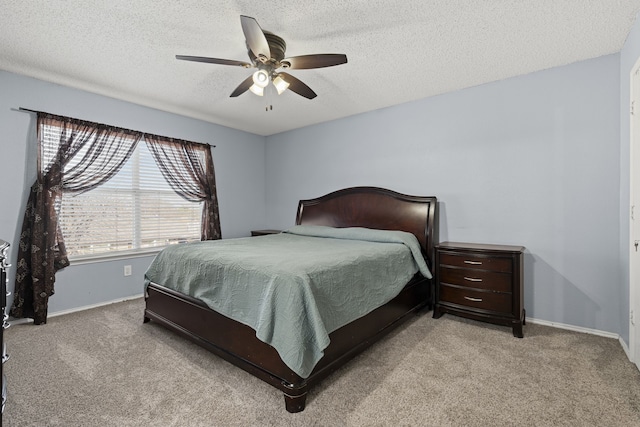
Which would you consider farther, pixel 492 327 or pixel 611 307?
pixel 492 327

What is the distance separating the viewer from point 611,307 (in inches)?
103

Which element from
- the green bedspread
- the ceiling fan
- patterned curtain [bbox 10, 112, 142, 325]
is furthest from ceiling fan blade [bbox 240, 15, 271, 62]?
patterned curtain [bbox 10, 112, 142, 325]

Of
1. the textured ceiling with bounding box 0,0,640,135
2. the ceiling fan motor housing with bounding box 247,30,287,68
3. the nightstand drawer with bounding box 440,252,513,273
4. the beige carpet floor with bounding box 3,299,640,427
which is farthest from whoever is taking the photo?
the nightstand drawer with bounding box 440,252,513,273

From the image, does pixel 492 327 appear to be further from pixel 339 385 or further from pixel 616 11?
pixel 616 11

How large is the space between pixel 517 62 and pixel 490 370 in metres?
2.59

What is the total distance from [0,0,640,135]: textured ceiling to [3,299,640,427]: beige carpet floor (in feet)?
7.90

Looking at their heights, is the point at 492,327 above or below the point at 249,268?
below

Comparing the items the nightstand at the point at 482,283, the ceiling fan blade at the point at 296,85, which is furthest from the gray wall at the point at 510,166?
the ceiling fan blade at the point at 296,85

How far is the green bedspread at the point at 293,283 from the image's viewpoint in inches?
67.5

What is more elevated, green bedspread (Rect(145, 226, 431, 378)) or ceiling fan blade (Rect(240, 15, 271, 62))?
ceiling fan blade (Rect(240, 15, 271, 62))

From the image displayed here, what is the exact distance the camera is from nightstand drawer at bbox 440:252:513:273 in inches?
107

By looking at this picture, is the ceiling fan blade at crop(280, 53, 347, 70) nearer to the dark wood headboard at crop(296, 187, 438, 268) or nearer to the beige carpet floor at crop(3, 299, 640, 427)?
the dark wood headboard at crop(296, 187, 438, 268)

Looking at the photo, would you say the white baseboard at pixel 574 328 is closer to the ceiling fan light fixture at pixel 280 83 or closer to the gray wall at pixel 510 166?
the gray wall at pixel 510 166

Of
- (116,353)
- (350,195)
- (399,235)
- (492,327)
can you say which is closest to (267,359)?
(116,353)
